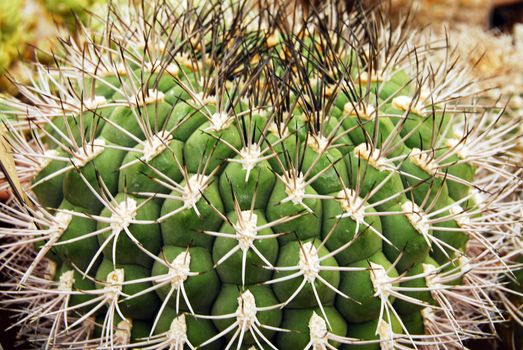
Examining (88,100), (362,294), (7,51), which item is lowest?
(362,294)

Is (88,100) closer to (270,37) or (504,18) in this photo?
(270,37)

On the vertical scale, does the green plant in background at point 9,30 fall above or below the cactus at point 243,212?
above

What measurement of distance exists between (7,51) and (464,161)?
3.41ft

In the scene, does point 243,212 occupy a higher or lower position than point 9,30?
lower

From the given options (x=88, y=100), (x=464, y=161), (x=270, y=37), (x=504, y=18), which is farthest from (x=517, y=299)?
(x=504, y=18)

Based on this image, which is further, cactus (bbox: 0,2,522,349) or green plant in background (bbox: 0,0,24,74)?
green plant in background (bbox: 0,0,24,74)

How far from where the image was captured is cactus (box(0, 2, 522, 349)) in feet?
2.45

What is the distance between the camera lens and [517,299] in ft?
3.31

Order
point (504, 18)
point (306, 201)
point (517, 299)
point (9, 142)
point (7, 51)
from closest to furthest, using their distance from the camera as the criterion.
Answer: point (306, 201) → point (9, 142) → point (517, 299) → point (7, 51) → point (504, 18)

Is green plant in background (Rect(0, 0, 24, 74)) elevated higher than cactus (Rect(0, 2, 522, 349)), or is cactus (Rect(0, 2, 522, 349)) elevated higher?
green plant in background (Rect(0, 0, 24, 74))

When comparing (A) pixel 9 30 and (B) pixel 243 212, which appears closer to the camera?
(B) pixel 243 212

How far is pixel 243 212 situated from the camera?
0.75 m

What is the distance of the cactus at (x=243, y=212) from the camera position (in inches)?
29.5

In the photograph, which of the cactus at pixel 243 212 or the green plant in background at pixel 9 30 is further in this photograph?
the green plant in background at pixel 9 30
